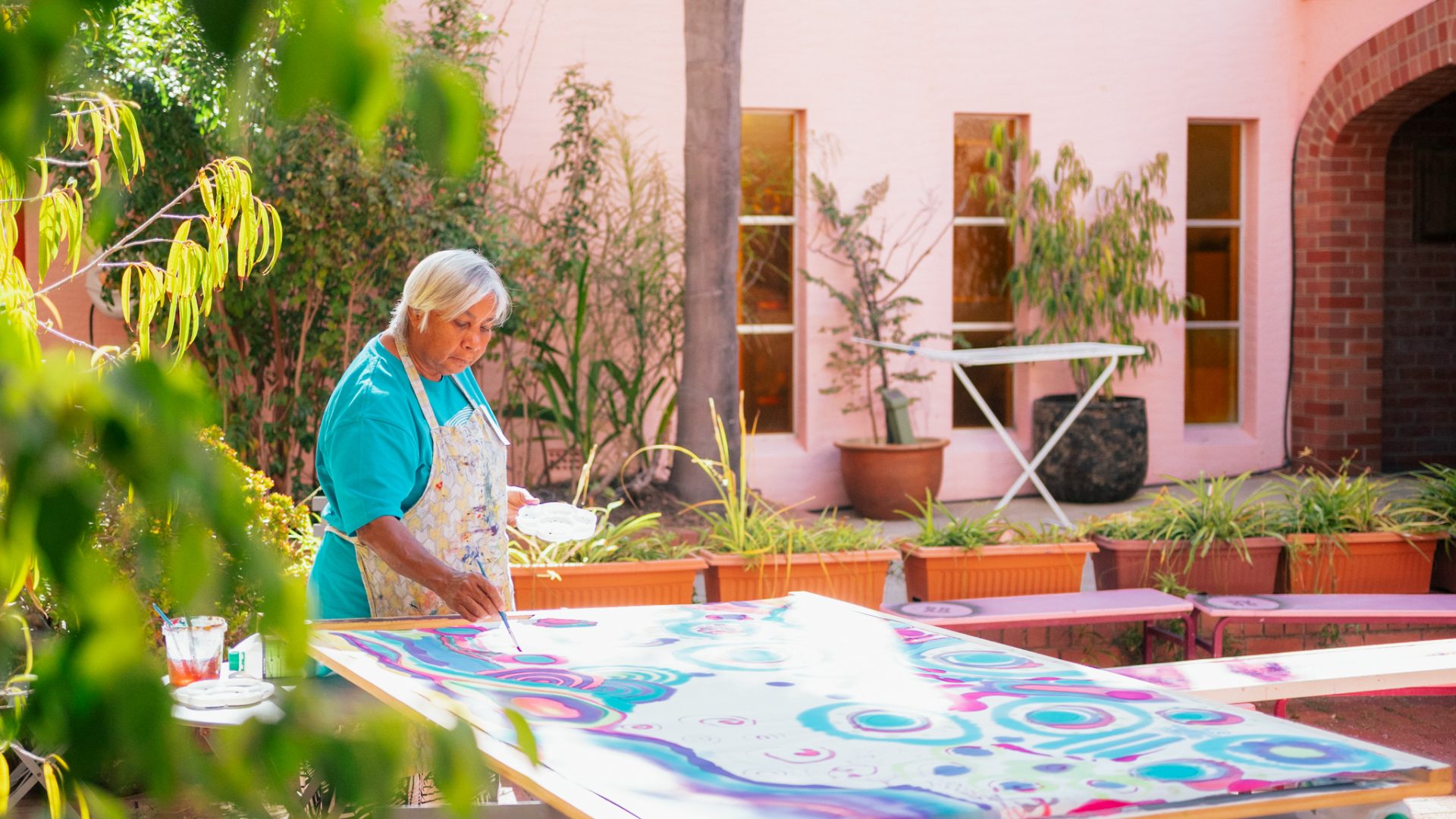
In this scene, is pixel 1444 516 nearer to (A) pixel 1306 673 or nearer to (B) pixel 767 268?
Result: (A) pixel 1306 673

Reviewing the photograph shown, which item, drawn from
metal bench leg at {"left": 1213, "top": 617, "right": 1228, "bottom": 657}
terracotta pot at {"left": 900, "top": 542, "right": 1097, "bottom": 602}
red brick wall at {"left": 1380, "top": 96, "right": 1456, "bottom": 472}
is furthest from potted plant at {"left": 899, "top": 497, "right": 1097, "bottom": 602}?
red brick wall at {"left": 1380, "top": 96, "right": 1456, "bottom": 472}

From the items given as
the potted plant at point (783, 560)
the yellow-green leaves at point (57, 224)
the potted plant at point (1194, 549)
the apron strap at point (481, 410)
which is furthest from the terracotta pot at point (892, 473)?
the yellow-green leaves at point (57, 224)

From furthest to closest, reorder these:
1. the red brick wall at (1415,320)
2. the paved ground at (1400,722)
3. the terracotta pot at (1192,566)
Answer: the red brick wall at (1415,320) → the terracotta pot at (1192,566) → the paved ground at (1400,722)

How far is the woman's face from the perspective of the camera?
322cm

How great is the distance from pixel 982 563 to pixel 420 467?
2771 mm

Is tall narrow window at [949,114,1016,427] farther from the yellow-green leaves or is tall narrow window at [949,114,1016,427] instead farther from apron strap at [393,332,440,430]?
the yellow-green leaves

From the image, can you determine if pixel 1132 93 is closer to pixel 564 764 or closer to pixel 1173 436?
pixel 1173 436

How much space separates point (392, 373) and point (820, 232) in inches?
246

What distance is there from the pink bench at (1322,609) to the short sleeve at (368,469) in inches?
122

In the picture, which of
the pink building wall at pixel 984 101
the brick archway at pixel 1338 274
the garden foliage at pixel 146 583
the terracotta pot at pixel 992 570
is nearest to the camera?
the garden foliage at pixel 146 583

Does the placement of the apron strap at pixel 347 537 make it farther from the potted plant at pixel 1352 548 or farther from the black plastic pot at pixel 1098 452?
the black plastic pot at pixel 1098 452

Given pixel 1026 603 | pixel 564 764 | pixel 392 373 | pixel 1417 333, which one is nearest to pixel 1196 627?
pixel 1026 603

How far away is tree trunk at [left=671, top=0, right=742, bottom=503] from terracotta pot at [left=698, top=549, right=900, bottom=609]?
233 cm

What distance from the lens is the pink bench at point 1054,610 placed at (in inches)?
195
